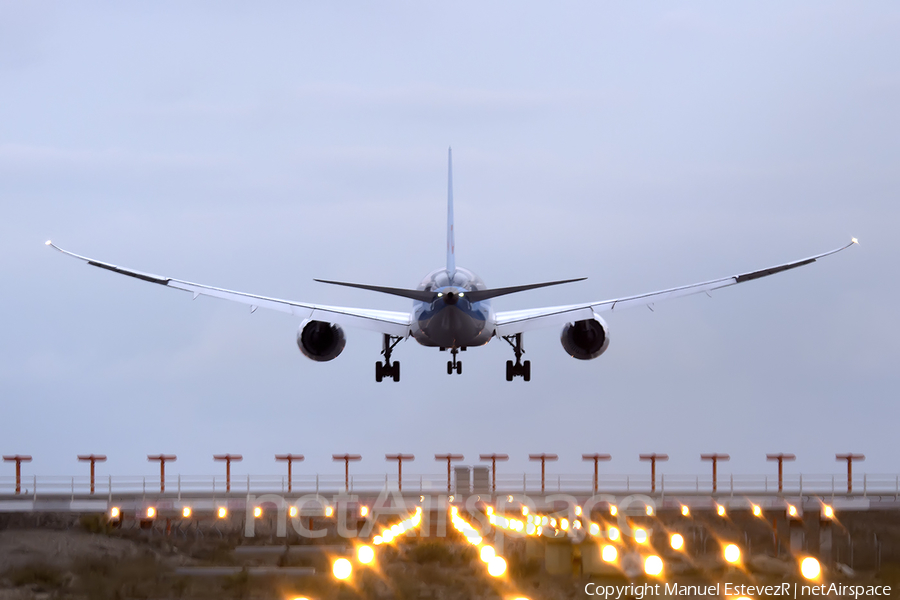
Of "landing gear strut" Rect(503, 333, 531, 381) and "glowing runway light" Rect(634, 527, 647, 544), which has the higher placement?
"landing gear strut" Rect(503, 333, 531, 381)

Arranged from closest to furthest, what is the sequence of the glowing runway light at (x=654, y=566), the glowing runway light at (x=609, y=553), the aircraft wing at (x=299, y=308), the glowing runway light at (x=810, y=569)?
the glowing runway light at (x=810, y=569), the glowing runway light at (x=654, y=566), the glowing runway light at (x=609, y=553), the aircraft wing at (x=299, y=308)

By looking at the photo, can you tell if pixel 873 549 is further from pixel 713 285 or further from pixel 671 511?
pixel 713 285

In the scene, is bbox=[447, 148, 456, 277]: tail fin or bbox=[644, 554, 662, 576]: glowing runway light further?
bbox=[447, 148, 456, 277]: tail fin

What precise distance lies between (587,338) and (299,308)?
41.4 ft

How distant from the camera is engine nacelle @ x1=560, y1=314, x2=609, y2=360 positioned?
56656 mm

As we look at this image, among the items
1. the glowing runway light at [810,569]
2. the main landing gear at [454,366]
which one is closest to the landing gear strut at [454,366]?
the main landing gear at [454,366]

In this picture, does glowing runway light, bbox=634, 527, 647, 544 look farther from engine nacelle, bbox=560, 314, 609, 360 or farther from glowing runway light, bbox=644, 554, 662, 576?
glowing runway light, bbox=644, 554, 662, 576

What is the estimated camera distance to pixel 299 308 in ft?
178

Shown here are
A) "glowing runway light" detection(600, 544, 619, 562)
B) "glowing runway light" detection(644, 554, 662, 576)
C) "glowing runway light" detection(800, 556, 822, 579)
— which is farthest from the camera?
"glowing runway light" detection(600, 544, 619, 562)

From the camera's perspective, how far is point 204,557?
64.3m

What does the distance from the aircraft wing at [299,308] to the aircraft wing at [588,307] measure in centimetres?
449

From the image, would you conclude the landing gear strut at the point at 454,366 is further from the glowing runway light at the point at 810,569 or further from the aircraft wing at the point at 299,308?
the glowing runway light at the point at 810,569

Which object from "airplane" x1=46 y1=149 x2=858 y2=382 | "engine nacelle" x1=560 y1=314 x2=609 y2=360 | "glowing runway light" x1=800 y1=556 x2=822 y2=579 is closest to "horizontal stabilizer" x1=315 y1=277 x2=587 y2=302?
"airplane" x1=46 y1=149 x2=858 y2=382

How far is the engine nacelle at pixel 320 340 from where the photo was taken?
56.5 m
